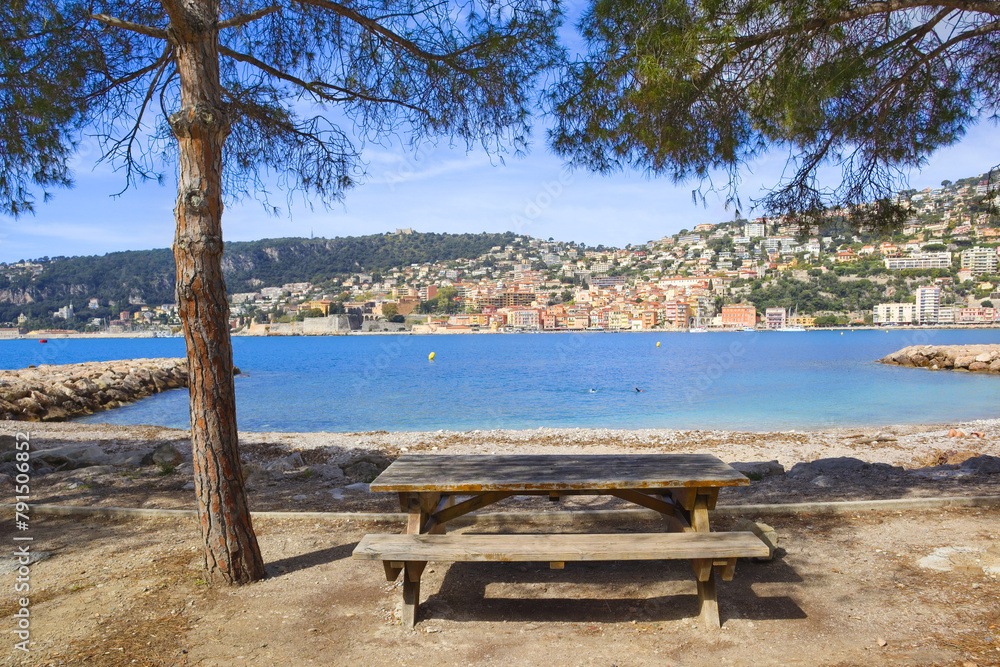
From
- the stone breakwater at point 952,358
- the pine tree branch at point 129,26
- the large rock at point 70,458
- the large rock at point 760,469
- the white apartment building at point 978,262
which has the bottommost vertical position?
the stone breakwater at point 952,358

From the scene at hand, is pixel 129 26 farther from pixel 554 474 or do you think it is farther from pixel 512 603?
pixel 512 603

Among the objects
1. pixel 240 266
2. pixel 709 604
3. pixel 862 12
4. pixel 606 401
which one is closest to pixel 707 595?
pixel 709 604

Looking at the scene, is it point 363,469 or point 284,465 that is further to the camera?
point 284,465

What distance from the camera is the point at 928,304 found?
79812 mm

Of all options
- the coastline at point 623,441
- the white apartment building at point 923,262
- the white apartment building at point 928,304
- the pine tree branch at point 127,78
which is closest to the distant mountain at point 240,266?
the coastline at point 623,441

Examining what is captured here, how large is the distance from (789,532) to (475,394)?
18.0m

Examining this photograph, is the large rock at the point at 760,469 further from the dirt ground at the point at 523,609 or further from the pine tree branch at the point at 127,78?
the pine tree branch at the point at 127,78

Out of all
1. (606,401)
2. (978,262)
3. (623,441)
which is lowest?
(606,401)

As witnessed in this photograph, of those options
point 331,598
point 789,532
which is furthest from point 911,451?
point 331,598

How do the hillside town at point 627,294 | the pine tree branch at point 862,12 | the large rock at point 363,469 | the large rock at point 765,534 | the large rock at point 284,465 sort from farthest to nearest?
1. the hillside town at point 627,294
2. the large rock at point 284,465
3. the large rock at point 363,469
4. the pine tree branch at point 862,12
5. the large rock at point 765,534

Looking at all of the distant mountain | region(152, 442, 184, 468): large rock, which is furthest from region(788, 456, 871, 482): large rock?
the distant mountain

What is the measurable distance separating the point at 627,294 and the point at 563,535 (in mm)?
117124

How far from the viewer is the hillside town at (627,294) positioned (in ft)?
262

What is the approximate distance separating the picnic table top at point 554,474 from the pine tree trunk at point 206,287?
78cm
